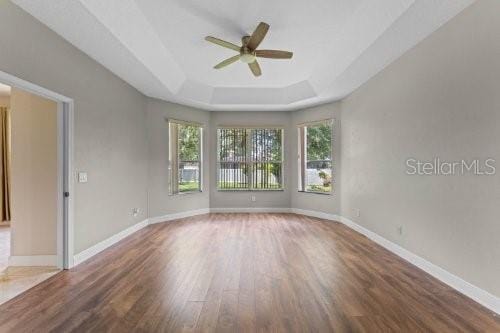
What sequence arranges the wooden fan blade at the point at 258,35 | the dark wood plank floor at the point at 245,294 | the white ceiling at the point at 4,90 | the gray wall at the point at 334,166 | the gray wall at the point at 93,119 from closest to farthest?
the dark wood plank floor at the point at 245,294 < the gray wall at the point at 93,119 < the wooden fan blade at the point at 258,35 < the white ceiling at the point at 4,90 < the gray wall at the point at 334,166

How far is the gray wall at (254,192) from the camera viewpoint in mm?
6832

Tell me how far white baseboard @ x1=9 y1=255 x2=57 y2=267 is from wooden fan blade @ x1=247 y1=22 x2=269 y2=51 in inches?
141

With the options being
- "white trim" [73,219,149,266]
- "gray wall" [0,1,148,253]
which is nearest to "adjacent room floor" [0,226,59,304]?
"white trim" [73,219,149,266]

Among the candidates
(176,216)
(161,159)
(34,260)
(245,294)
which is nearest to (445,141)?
(245,294)

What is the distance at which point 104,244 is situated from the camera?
12.8 ft

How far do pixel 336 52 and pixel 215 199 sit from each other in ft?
14.5

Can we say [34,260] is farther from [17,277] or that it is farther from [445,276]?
[445,276]

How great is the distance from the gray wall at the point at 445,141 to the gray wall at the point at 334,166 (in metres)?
Result: 1.34

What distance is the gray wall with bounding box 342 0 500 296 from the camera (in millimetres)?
2303

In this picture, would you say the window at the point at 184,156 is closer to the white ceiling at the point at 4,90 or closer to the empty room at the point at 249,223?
the empty room at the point at 249,223

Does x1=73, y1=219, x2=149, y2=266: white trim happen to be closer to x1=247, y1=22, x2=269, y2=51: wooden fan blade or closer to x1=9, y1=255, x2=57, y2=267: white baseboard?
x1=9, y1=255, x2=57, y2=267: white baseboard

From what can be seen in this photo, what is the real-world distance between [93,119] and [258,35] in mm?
2498

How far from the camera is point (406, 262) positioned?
3.31m

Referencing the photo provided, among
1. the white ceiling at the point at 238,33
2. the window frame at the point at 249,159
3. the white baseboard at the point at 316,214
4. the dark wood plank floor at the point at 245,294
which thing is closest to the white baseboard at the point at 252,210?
the white baseboard at the point at 316,214
